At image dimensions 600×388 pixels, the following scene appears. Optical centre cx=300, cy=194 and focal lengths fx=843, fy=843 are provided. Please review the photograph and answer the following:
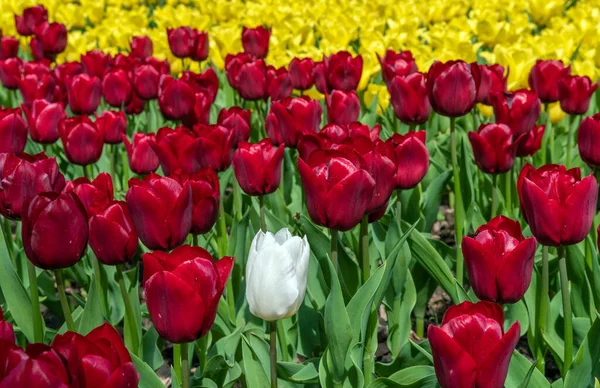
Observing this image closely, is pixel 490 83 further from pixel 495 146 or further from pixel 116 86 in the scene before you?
pixel 116 86

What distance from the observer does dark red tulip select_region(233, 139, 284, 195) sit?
215cm

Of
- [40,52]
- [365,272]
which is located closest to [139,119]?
[40,52]

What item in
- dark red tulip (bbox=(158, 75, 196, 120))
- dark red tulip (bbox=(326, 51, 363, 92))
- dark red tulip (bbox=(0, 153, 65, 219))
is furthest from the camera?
dark red tulip (bbox=(326, 51, 363, 92))

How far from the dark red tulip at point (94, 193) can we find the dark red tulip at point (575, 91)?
1.71 m

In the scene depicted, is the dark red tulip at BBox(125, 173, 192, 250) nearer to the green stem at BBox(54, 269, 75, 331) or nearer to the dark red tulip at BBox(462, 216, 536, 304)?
the green stem at BBox(54, 269, 75, 331)

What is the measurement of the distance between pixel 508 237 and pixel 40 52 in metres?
3.50

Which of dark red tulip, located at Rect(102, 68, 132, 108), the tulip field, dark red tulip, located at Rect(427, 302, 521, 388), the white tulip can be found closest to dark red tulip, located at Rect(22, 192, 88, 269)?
the tulip field

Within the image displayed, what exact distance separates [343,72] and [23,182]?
5.14ft

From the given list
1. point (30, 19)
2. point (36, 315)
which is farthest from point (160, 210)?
point (30, 19)

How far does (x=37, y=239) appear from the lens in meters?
1.65

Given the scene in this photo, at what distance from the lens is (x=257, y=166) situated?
2.16 m

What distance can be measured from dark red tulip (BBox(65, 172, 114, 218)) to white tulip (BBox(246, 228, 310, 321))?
464mm

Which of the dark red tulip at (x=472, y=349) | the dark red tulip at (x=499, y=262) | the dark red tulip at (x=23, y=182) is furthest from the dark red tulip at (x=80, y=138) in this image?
the dark red tulip at (x=472, y=349)

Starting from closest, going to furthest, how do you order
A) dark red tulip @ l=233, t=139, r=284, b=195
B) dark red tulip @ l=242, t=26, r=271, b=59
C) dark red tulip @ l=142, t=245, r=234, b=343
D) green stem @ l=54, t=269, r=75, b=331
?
dark red tulip @ l=142, t=245, r=234, b=343 < green stem @ l=54, t=269, r=75, b=331 < dark red tulip @ l=233, t=139, r=284, b=195 < dark red tulip @ l=242, t=26, r=271, b=59
